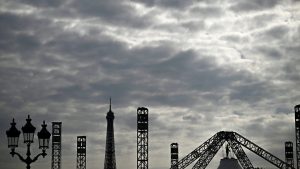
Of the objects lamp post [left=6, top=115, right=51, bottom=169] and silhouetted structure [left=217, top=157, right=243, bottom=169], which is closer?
lamp post [left=6, top=115, right=51, bottom=169]

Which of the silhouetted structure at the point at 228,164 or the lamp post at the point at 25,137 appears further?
the silhouetted structure at the point at 228,164

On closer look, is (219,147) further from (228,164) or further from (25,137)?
(25,137)

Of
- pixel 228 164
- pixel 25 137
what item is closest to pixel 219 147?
pixel 228 164

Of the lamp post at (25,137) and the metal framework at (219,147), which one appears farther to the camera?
the metal framework at (219,147)

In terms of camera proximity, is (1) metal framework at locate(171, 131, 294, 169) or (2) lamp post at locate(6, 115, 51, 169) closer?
(2) lamp post at locate(6, 115, 51, 169)

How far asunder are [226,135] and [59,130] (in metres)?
45.5

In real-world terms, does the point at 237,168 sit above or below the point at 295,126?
below

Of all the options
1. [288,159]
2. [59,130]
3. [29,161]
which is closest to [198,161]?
[288,159]

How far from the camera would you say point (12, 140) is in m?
32.8

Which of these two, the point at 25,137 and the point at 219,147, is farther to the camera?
the point at 219,147

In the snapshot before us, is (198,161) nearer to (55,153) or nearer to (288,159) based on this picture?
(288,159)

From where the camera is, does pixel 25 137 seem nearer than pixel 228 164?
Yes

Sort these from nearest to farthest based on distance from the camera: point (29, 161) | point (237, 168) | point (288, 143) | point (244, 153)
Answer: point (29, 161), point (237, 168), point (288, 143), point (244, 153)

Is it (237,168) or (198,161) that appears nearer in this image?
(237,168)
